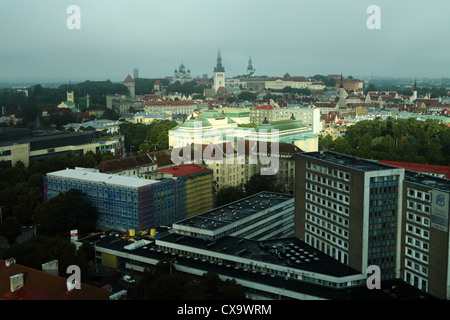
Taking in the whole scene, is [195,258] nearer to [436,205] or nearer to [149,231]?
[149,231]

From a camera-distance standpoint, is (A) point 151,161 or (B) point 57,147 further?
(B) point 57,147

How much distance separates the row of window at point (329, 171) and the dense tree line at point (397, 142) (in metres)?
25.9

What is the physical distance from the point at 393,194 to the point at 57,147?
1454 inches

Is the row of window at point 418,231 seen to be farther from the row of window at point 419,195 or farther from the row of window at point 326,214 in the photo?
the row of window at point 326,214

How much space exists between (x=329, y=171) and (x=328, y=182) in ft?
1.72

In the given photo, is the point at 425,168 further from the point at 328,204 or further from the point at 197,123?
the point at 197,123

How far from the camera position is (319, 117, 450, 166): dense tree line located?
165ft

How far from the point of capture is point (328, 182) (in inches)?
908

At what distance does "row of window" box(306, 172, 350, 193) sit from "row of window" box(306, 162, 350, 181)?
0.28 meters

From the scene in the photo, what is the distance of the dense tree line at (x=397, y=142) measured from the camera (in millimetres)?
50394

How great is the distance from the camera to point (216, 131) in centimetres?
5288

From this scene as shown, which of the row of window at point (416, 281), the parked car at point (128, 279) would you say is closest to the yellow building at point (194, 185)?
the parked car at point (128, 279)

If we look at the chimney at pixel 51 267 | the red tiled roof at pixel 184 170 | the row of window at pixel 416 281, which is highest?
the red tiled roof at pixel 184 170
